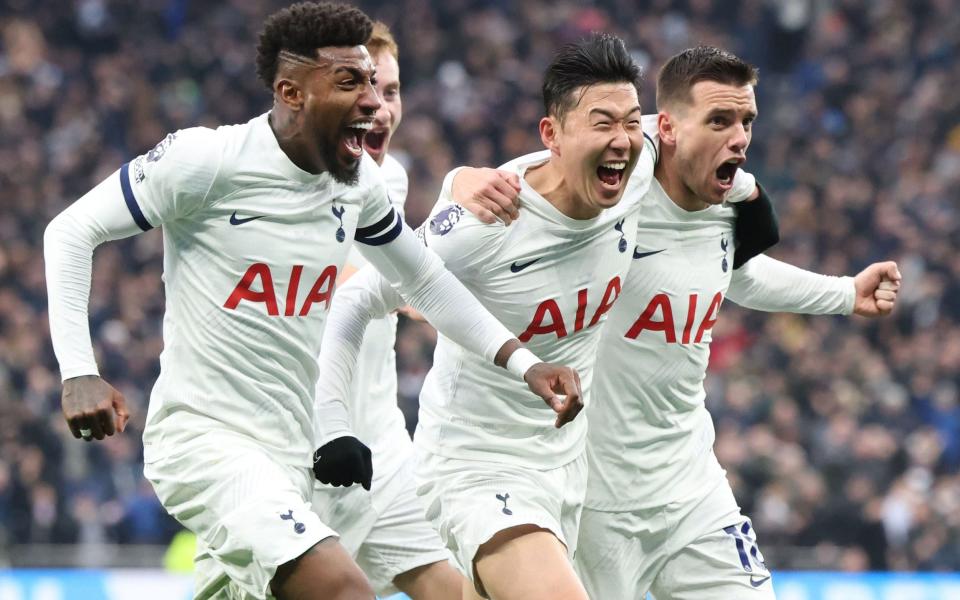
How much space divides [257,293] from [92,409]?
27.0 inches

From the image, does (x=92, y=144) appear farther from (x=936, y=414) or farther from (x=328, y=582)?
(x=328, y=582)

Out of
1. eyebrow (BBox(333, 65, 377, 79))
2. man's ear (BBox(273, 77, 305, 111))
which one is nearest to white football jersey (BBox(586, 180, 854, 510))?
eyebrow (BBox(333, 65, 377, 79))

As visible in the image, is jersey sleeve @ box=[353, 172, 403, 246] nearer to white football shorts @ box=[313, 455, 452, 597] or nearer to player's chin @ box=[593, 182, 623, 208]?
player's chin @ box=[593, 182, 623, 208]

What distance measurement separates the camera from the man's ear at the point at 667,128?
582 cm

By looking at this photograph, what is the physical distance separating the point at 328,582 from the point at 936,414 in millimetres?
10594

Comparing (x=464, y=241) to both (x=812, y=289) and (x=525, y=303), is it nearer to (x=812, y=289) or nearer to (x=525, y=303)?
(x=525, y=303)

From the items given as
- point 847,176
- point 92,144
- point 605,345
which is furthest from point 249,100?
point 605,345

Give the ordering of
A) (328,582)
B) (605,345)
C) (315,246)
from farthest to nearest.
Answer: (605,345)
(315,246)
(328,582)

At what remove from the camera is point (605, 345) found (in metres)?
5.78

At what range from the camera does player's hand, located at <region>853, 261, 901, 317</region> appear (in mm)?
6270

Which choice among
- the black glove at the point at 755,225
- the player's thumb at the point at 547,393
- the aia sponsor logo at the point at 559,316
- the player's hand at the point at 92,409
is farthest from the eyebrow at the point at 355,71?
the black glove at the point at 755,225

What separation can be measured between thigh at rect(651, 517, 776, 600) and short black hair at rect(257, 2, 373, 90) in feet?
7.23

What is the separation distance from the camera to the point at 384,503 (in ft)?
20.7

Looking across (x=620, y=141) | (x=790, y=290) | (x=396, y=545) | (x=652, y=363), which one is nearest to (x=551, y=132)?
(x=620, y=141)
